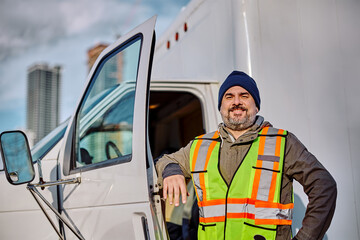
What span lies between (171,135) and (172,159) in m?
3.69

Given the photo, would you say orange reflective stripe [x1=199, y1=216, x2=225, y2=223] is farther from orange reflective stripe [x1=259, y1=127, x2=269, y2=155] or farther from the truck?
orange reflective stripe [x1=259, y1=127, x2=269, y2=155]

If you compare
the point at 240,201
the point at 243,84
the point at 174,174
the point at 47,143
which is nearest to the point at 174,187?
the point at 174,174

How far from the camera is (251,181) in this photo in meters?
1.97

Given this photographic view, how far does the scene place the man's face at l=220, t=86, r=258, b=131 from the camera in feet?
7.14

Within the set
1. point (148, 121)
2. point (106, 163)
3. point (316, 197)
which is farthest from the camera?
point (148, 121)

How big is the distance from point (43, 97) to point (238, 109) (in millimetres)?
97700

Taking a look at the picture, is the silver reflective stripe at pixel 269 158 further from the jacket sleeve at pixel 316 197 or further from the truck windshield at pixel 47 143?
the truck windshield at pixel 47 143

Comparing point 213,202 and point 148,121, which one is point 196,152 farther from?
point 148,121

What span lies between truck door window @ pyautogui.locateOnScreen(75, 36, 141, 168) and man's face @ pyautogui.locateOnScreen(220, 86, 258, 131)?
0.57m

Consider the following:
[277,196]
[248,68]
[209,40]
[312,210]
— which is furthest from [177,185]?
[209,40]

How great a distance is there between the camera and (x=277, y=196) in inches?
76.0

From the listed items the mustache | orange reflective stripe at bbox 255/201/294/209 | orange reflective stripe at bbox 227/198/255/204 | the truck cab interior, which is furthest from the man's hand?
the truck cab interior

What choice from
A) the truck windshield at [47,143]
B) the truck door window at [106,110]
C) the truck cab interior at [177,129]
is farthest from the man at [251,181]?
the truck cab interior at [177,129]

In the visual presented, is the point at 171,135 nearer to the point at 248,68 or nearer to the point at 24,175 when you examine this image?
the point at 248,68
